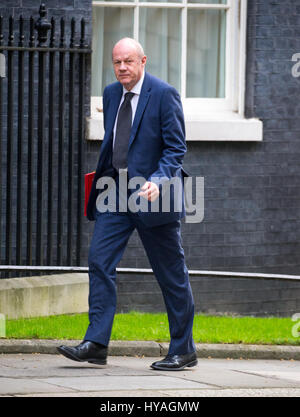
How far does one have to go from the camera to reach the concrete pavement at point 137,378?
5.89 meters

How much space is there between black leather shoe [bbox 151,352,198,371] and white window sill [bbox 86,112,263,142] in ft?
12.4

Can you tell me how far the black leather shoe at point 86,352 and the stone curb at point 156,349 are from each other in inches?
37.6

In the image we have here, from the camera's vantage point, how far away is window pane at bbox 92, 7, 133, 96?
34.6 feet

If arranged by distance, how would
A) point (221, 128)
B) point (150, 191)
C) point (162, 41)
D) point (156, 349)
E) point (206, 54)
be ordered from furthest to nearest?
point (206, 54), point (162, 41), point (221, 128), point (156, 349), point (150, 191)

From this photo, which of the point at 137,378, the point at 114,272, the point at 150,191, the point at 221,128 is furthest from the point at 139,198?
the point at 221,128

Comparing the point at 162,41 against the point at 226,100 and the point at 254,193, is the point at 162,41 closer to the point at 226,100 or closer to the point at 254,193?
the point at 226,100

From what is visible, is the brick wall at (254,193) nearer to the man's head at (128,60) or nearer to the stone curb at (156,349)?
the stone curb at (156,349)

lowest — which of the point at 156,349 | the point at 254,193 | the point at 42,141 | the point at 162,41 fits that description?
the point at 156,349

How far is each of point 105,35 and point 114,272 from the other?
170 inches

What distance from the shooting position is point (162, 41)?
425 inches

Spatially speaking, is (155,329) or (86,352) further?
(155,329)

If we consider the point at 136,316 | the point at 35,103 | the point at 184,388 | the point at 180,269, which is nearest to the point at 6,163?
the point at 35,103
